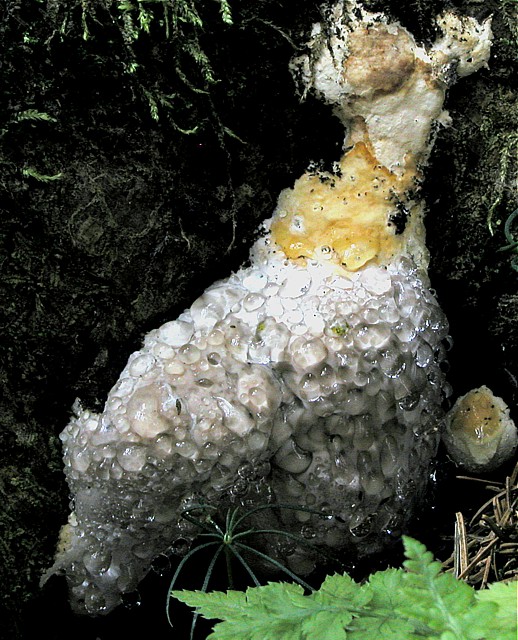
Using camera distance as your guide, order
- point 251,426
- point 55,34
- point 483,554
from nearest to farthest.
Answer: point 55,34 < point 251,426 < point 483,554

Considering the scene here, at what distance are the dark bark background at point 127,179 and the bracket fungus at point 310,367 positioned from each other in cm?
7

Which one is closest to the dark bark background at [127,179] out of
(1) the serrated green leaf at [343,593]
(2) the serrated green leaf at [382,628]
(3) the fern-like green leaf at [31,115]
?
(3) the fern-like green leaf at [31,115]

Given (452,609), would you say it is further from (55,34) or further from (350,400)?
(55,34)

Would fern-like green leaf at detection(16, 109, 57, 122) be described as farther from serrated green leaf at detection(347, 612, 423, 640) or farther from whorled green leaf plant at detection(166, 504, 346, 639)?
serrated green leaf at detection(347, 612, 423, 640)

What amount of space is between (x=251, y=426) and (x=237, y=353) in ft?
0.67

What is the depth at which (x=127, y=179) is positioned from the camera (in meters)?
1.90

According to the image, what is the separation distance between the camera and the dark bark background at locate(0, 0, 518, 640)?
1.78 m

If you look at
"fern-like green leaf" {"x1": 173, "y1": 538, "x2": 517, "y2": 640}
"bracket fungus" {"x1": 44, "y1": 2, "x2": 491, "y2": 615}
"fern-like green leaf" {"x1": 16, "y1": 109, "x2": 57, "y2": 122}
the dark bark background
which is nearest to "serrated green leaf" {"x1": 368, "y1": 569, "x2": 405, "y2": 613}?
"fern-like green leaf" {"x1": 173, "y1": 538, "x2": 517, "y2": 640}

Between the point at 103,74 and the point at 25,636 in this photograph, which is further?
the point at 25,636

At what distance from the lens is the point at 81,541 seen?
6.44ft

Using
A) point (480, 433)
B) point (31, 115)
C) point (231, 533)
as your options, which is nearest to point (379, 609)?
point (231, 533)

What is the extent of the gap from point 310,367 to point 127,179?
724 millimetres

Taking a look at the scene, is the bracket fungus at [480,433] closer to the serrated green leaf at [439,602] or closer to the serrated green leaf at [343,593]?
the serrated green leaf at [343,593]

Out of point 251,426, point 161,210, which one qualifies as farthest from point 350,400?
point 161,210
